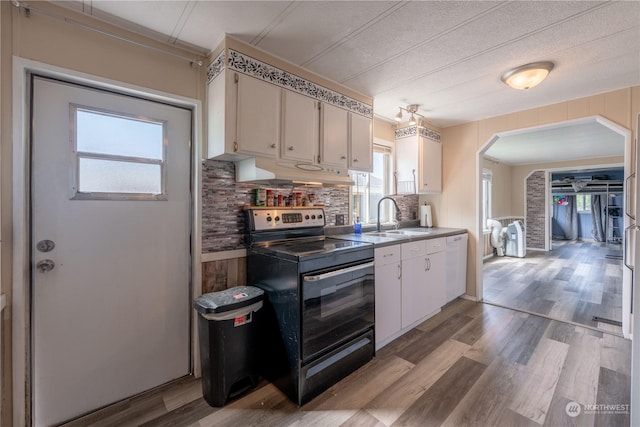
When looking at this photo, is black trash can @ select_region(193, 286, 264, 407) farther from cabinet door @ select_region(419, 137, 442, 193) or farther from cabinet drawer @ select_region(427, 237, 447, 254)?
cabinet door @ select_region(419, 137, 442, 193)

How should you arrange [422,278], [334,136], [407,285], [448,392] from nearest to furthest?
1. [448,392]
2. [334,136]
3. [407,285]
4. [422,278]

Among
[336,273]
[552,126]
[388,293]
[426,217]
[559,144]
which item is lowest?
[388,293]

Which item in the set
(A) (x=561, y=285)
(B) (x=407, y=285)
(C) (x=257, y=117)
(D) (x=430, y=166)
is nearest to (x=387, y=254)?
(B) (x=407, y=285)

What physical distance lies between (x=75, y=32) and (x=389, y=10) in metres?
1.80

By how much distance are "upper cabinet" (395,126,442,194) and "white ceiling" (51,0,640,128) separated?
3.07 feet

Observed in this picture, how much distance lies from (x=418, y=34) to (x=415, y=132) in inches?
68.2

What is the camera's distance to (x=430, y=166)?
3.49m

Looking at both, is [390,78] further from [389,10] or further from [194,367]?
[194,367]

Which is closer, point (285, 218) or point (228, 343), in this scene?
point (228, 343)

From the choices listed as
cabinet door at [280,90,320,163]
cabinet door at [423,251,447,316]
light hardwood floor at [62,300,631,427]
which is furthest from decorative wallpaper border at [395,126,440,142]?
light hardwood floor at [62,300,631,427]

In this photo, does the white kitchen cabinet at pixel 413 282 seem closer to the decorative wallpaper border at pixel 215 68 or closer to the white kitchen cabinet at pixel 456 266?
the white kitchen cabinet at pixel 456 266

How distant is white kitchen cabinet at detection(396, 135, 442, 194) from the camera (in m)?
3.34

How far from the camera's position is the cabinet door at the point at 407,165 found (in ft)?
11.0

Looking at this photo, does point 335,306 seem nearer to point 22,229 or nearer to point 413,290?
point 413,290
